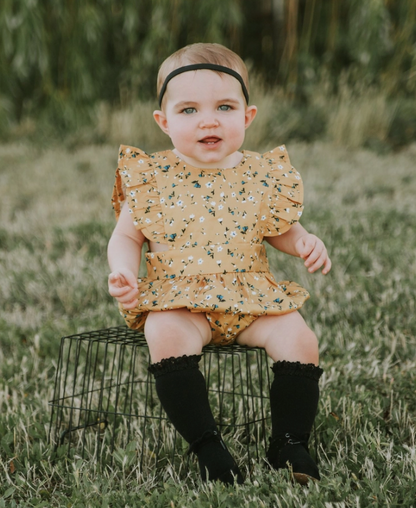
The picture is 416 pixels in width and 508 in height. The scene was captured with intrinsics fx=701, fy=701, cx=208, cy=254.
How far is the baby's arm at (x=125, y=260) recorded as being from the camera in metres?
2.14

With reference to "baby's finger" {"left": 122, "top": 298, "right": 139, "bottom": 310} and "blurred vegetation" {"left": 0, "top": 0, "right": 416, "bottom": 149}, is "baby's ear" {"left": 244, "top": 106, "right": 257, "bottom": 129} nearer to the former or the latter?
"baby's finger" {"left": 122, "top": 298, "right": 139, "bottom": 310}

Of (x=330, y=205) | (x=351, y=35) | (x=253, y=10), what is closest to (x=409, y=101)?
(x=351, y=35)

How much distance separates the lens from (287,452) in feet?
6.73

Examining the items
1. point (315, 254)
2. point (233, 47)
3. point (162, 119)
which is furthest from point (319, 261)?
point (233, 47)

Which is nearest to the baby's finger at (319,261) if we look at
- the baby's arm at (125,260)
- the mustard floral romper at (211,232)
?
the mustard floral romper at (211,232)

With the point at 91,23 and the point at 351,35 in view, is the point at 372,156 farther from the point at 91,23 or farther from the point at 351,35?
the point at 91,23

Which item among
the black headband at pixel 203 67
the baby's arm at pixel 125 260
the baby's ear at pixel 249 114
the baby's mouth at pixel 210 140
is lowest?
the baby's arm at pixel 125 260

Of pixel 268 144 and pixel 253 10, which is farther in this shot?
pixel 253 10

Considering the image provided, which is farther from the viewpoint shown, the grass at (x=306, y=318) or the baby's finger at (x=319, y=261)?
the baby's finger at (x=319, y=261)

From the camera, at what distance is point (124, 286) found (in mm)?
2146

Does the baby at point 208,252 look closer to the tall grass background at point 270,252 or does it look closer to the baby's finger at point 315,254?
the baby's finger at point 315,254

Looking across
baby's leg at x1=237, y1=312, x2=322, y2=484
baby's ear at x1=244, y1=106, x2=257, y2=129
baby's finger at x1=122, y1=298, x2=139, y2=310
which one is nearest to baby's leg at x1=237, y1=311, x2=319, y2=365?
baby's leg at x1=237, y1=312, x2=322, y2=484

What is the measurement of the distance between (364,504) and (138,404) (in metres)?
1.14

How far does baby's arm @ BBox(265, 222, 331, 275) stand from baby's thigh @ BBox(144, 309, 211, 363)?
16.1 inches
